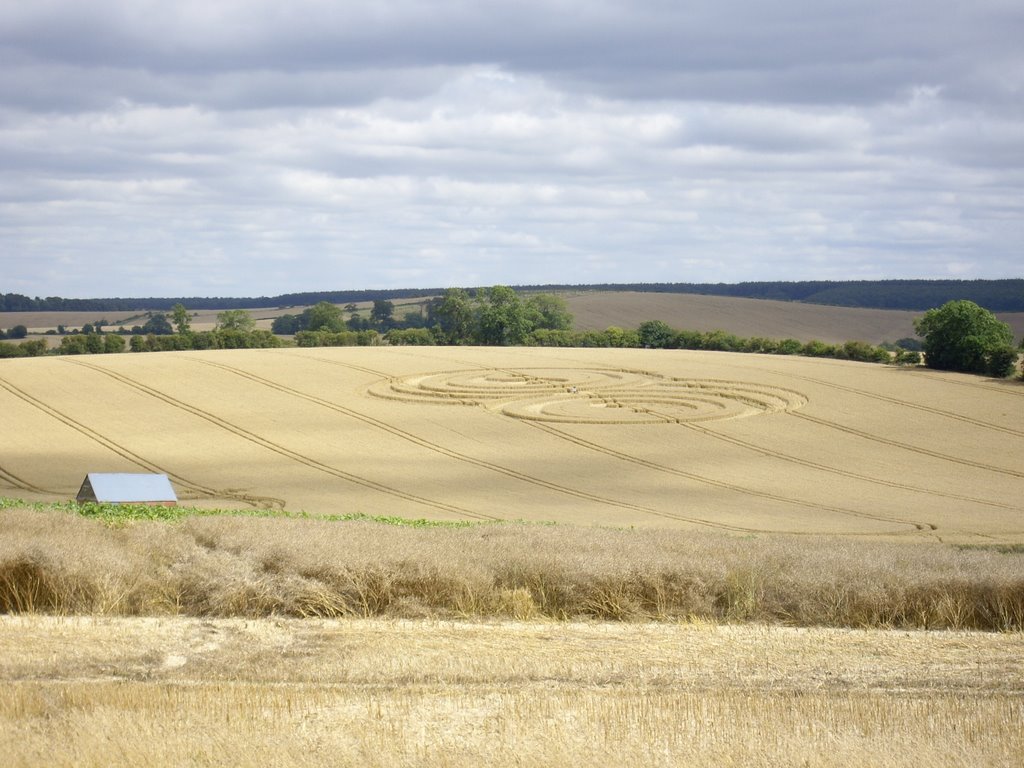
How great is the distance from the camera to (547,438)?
54.0m

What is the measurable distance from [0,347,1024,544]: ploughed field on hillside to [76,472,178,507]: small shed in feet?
15.4

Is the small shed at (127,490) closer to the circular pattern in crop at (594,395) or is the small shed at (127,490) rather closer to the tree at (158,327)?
the circular pattern in crop at (594,395)

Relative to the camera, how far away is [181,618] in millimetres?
15570

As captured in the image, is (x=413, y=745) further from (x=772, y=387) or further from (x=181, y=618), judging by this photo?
(x=772, y=387)

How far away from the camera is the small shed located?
1293 inches

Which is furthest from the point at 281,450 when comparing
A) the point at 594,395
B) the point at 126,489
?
the point at 594,395

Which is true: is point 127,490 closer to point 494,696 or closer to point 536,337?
point 494,696

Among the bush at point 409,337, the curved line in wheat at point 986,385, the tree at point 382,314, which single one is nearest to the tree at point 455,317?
the bush at point 409,337

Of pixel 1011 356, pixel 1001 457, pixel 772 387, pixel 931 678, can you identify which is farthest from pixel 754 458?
pixel 931 678

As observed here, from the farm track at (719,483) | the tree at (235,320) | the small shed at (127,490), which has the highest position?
the tree at (235,320)

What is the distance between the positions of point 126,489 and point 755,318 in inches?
5170

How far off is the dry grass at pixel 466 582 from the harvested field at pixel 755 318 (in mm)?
123576

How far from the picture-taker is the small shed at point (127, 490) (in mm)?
32844

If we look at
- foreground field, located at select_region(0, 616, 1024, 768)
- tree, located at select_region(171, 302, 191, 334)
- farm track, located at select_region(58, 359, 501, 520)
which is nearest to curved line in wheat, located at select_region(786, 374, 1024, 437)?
farm track, located at select_region(58, 359, 501, 520)
